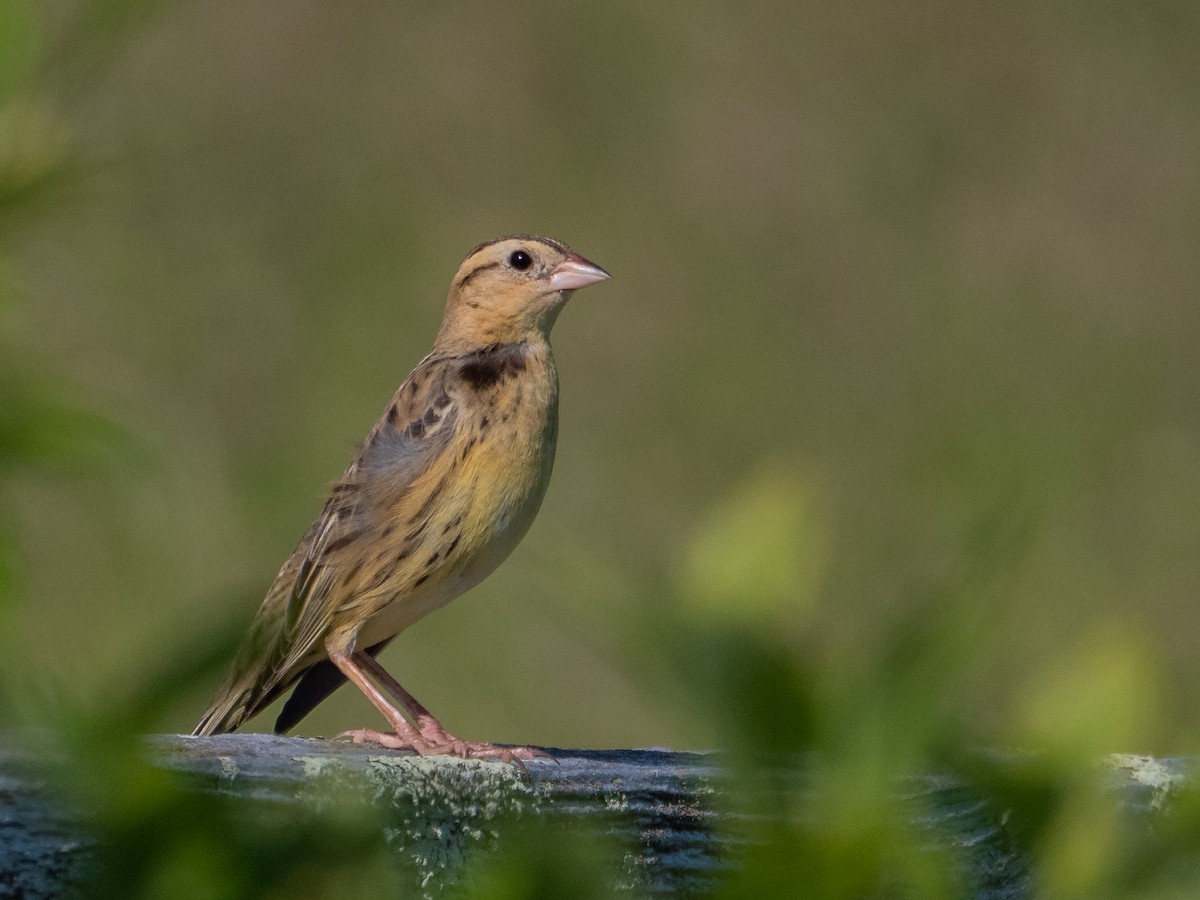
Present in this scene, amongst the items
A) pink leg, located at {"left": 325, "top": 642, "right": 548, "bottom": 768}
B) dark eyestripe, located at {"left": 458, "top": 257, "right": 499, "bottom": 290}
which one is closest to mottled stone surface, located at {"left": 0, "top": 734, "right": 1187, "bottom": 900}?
pink leg, located at {"left": 325, "top": 642, "right": 548, "bottom": 768}

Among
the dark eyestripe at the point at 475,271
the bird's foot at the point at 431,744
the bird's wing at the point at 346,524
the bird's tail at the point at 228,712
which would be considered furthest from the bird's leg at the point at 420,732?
the dark eyestripe at the point at 475,271

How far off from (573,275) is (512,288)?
0.16 metres

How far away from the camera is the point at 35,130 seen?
117 centimetres

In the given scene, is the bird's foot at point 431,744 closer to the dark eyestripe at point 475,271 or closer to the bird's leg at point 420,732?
the bird's leg at point 420,732

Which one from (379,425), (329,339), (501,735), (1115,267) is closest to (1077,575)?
(1115,267)

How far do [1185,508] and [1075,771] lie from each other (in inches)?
330

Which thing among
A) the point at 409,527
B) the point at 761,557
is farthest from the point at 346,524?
the point at 761,557

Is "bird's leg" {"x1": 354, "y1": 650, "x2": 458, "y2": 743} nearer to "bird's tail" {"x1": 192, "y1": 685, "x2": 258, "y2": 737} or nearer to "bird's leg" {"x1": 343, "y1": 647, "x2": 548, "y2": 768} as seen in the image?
"bird's leg" {"x1": 343, "y1": 647, "x2": 548, "y2": 768}

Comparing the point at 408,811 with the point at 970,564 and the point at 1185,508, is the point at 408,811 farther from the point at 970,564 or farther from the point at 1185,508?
the point at 1185,508

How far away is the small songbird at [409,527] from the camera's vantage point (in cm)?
392

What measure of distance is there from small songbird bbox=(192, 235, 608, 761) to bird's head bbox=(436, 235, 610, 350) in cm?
13

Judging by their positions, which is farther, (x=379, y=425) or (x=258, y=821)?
(x=379, y=425)

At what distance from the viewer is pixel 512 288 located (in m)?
4.55

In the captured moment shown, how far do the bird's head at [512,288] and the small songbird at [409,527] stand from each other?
13 centimetres
